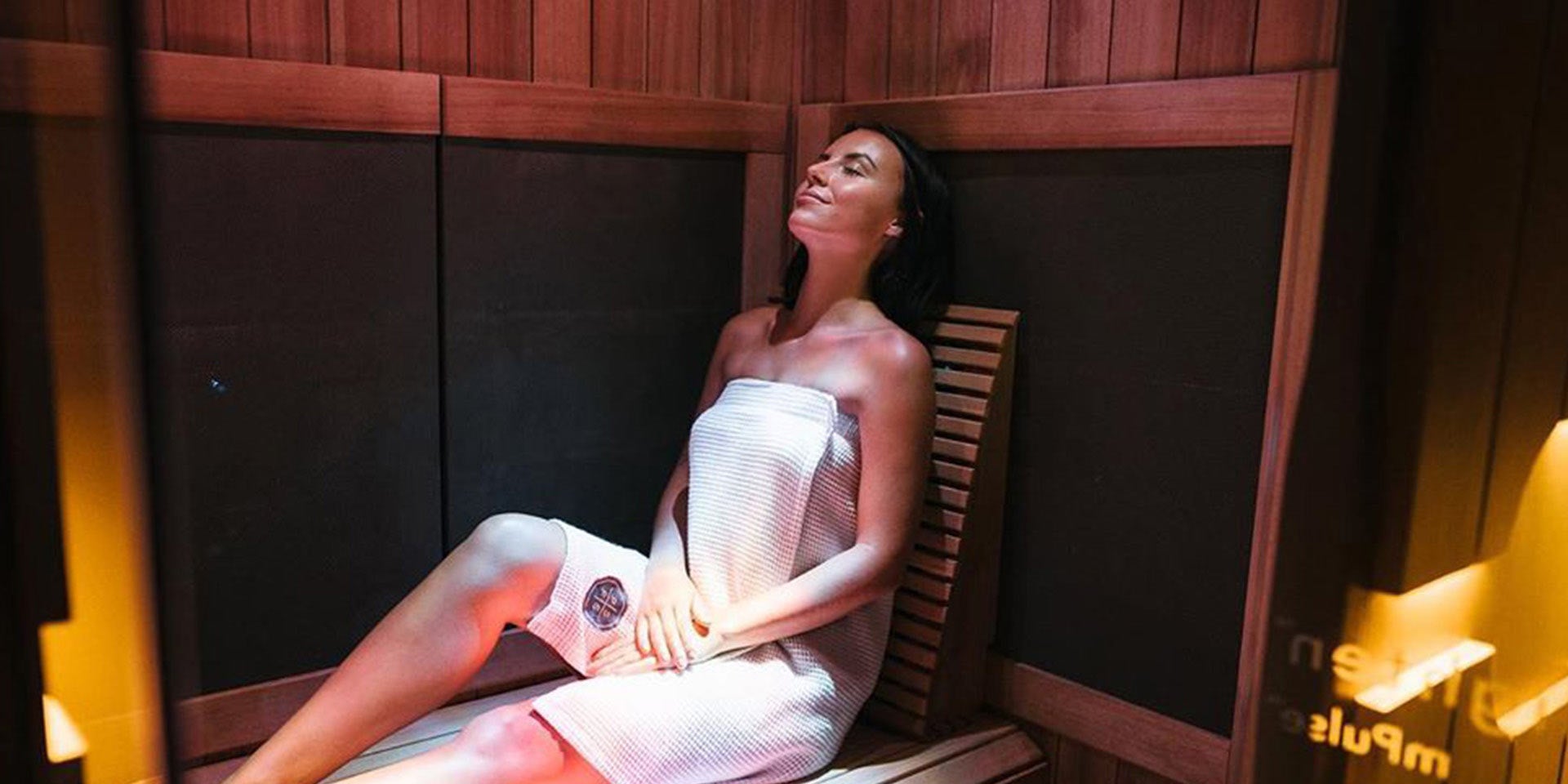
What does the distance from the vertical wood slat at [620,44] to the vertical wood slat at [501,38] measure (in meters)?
0.16

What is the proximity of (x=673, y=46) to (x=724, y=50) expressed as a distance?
143 millimetres

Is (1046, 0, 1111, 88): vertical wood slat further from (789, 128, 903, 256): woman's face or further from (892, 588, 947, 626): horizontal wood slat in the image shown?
(892, 588, 947, 626): horizontal wood slat

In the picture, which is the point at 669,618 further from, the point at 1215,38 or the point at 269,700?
the point at 1215,38

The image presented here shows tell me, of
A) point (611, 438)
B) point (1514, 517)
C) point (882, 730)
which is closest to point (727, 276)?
point (611, 438)

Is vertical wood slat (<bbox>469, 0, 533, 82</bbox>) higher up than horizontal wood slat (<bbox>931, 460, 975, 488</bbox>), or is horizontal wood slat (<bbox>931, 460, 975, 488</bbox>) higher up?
vertical wood slat (<bbox>469, 0, 533, 82</bbox>)

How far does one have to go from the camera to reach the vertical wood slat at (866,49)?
277cm

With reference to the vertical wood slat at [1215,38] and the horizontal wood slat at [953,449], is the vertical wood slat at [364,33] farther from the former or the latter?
the vertical wood slat at [1215,38]

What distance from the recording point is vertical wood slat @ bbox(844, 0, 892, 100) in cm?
277

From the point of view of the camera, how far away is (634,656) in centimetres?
220

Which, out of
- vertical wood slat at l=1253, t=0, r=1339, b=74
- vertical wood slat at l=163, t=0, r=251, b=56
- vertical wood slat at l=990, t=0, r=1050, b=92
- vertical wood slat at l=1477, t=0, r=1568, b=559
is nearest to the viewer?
vertical wood slat at l=1477, t=0, r=1568, b=559

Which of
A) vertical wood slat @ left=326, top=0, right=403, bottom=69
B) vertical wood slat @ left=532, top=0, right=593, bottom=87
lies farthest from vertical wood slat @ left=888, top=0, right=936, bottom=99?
vertical wood slat @ left=326, top=0, right=403, bottom=69

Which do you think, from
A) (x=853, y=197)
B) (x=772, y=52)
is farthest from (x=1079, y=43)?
(x=772, y=52)

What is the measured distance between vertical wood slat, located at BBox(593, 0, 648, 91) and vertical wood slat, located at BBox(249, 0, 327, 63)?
59 cm

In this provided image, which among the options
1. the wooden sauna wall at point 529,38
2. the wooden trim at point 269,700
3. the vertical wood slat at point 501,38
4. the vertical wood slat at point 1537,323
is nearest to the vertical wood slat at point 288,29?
the wooden sauna wall at point 529,38
